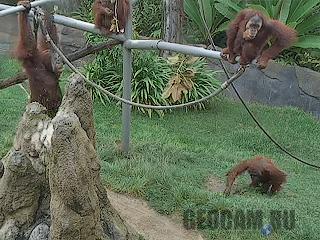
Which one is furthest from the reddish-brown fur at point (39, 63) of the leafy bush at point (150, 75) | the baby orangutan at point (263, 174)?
the leafy bush at point (150, 75)

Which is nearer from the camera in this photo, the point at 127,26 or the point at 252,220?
the point at 252,220

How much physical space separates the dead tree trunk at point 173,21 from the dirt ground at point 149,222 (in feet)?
14.5

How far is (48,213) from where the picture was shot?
374 cm

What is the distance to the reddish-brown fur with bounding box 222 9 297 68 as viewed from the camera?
162 inches

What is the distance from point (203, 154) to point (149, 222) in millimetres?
2219

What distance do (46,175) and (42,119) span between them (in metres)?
0.39

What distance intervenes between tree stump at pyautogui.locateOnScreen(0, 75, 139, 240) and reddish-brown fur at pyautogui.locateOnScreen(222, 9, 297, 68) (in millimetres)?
1106

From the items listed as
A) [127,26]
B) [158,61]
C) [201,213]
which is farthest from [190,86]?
[201,213]

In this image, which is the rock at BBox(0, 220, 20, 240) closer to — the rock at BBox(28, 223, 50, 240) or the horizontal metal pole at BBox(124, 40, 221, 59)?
the rock at BBox(28, 223, 50, 240)

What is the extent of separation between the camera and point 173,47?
4875 millimetres

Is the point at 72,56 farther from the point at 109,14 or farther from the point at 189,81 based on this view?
the point at 189,81

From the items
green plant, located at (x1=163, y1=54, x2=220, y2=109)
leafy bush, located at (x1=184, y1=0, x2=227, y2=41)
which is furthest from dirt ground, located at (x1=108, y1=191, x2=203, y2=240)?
leafy bush, located at (x1=184, y1=0, x2=227, y2=41)

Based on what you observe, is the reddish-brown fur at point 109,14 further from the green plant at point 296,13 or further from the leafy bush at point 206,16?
the leafy bush at point 206,16

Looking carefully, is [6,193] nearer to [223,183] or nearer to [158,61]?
[223,183]
